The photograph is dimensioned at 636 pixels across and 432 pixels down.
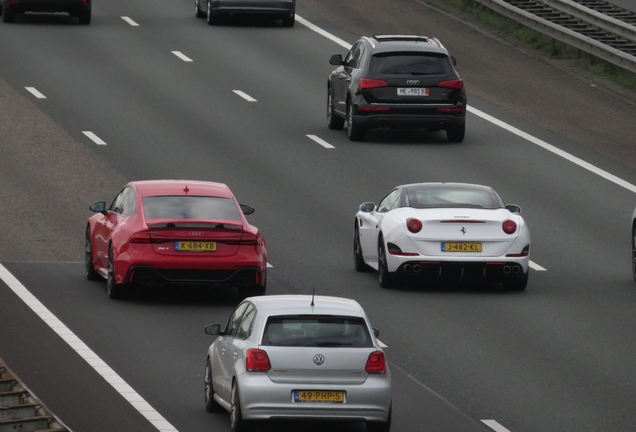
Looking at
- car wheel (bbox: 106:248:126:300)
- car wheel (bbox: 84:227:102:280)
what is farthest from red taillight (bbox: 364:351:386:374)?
car wheel (bbox: 84:227:102:280)

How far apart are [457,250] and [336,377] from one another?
7.75m

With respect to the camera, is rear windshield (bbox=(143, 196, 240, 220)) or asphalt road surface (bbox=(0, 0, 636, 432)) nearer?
asphalt road surface (bbox=(0, 0, 636, 432))

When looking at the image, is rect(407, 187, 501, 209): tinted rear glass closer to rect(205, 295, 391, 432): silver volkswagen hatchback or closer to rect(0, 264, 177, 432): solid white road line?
rect(0, 264, 177, 432): solid white road line

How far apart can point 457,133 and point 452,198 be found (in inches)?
412

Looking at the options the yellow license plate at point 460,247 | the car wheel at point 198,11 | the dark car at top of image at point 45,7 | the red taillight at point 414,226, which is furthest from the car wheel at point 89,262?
the car wheel at point 198,11

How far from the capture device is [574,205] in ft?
88.8

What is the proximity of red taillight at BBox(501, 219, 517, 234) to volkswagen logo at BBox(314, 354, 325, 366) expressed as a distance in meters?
7.94

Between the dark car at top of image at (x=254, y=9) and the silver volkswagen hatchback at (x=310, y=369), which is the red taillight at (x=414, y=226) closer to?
the silver volkswagen hatchback at (x=310, y=369)

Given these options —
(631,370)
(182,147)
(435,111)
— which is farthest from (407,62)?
(631,370)

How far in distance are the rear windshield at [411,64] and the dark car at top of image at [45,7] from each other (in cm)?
1253

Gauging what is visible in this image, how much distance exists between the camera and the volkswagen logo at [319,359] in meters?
13.1

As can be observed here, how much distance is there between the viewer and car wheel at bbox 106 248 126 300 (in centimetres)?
1966

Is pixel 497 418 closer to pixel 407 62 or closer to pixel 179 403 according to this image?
pixel 179 403

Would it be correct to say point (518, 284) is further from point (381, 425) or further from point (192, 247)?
point (381, 425)
